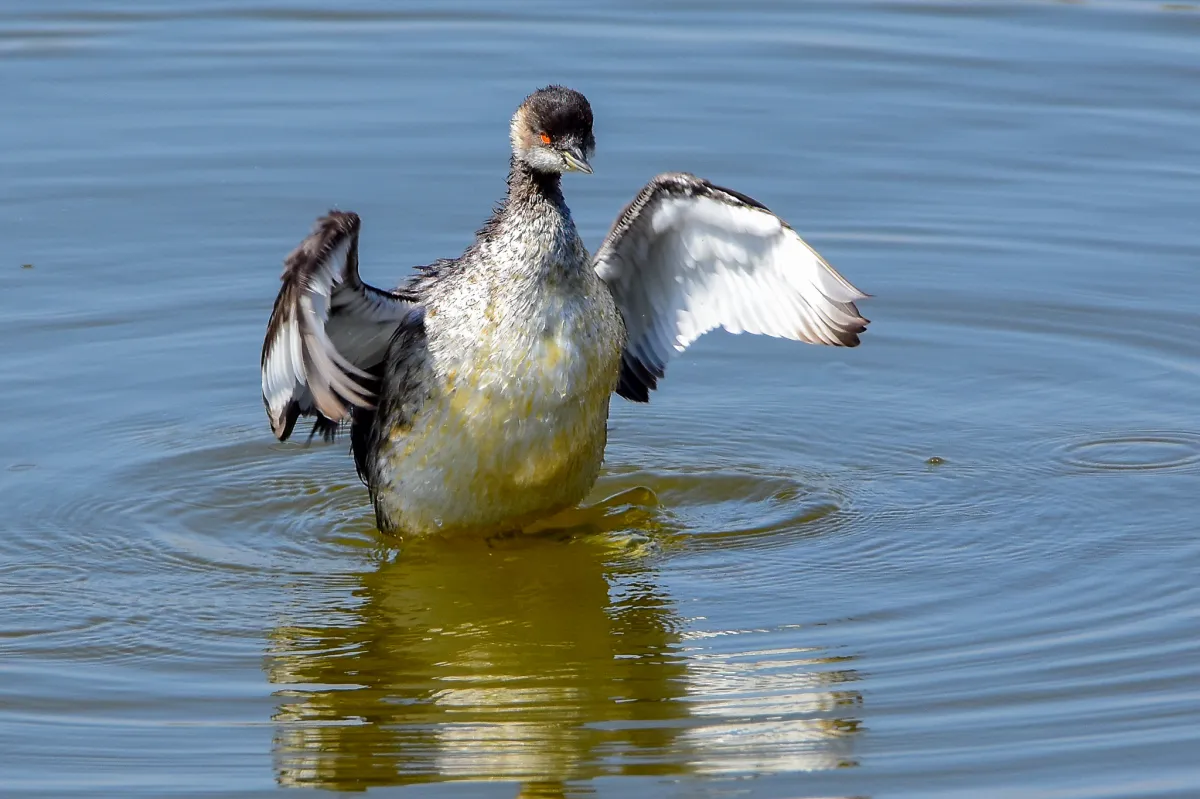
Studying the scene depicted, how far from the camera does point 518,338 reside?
28.9 feet

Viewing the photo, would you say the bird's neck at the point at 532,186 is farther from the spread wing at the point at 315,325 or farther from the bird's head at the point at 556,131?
the spread wing at the point at 315,325

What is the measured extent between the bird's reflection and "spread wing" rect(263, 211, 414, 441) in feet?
3.08

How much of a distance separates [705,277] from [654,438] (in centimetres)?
110

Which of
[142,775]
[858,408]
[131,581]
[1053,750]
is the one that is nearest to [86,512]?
[131,581]

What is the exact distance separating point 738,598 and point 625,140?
20.0 feet

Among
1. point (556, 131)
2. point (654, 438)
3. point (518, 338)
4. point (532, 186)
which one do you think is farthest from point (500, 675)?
point (654, 438)

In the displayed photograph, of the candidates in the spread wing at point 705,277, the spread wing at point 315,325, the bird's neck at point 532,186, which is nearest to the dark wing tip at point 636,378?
the spread wing at point 705,277

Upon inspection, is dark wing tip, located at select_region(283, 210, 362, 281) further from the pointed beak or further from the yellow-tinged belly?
the pointed beak

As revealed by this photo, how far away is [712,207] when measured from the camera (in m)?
9.28

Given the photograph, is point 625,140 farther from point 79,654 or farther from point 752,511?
point 79,654

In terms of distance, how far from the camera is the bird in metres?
8.80

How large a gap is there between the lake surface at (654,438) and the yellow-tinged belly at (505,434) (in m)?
0.27

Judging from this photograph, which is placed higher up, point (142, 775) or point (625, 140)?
point (625, 140)

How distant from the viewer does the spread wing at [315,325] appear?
7.80m
